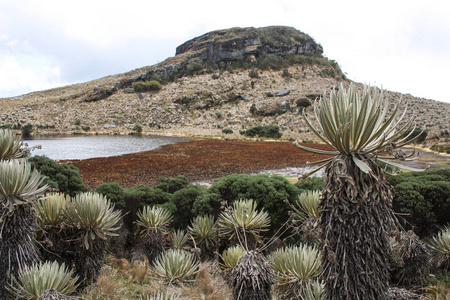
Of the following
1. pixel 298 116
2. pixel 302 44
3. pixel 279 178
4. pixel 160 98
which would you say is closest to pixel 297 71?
pixel 302 44

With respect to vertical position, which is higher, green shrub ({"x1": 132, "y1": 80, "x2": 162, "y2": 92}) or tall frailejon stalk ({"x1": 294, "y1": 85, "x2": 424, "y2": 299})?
green shrub ({"x1": 132, "y1": 80, "x2": 162, "y2": 92})

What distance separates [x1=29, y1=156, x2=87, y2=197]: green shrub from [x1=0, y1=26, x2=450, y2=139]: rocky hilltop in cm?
3367

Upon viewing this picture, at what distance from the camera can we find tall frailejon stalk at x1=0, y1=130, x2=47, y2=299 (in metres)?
2.71

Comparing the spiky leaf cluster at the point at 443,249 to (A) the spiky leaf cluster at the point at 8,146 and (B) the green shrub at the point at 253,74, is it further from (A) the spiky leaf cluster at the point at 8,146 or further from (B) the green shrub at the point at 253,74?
(B) the green shrub at the point at 253,74

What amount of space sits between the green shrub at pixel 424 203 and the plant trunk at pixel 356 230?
368 centimetres

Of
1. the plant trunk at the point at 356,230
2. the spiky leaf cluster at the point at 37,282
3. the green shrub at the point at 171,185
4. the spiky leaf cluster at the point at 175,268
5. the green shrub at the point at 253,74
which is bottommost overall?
the spiky leaf cluster at the point at 175,268

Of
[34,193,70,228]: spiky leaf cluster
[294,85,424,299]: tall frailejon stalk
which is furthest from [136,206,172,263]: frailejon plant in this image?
[294,85,424,299]: tall frailejon stalk

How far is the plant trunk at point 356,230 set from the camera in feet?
5.98

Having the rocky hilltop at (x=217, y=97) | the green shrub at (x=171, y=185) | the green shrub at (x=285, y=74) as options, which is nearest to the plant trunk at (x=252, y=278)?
the green shrub at (x=171, y=185)

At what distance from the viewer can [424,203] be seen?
4.93 metres

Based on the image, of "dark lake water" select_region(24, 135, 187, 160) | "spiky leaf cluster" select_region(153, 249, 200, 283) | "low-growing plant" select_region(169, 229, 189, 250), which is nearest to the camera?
"spiky leaf cluster" select_region(153, 249, 200, 283)

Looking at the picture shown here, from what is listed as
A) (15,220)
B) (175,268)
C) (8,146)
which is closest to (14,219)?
(15,220)

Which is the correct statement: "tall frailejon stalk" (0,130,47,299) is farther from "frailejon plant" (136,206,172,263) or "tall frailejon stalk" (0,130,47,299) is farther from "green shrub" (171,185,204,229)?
"green shrub" (171,185,204,229)

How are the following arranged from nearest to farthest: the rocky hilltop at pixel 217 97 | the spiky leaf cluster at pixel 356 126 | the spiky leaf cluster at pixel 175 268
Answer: the spiky leaf cluster at pixel 356 126 → the spiky leaf cluster at pixel 175 268 → the rocky hilltop at pixel 217 97
